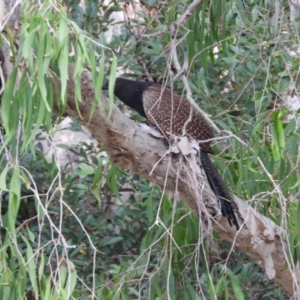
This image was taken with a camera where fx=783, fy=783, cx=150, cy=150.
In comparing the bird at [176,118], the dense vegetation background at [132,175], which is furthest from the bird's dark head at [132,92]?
the dense vegetation background at [132,175]

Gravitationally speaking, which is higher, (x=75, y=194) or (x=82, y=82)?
(x=82, y=82)

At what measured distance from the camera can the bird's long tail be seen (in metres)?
2.53

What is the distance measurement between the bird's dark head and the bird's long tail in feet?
2.19

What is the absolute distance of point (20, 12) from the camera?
6.24 feet

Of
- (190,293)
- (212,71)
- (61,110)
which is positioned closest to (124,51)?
(212,71)

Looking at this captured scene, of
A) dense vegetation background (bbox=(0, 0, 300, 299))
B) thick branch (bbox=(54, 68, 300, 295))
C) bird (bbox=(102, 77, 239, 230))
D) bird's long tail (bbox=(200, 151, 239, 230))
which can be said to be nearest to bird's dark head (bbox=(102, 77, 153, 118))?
bird (bbox=(102, 77, 239, 230))

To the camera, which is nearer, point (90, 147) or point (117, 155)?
point (117, 155)

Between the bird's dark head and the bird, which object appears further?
the bird's dark head

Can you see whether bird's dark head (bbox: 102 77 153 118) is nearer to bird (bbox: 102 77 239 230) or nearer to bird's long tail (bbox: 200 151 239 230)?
bird (bbox: 102 77 239 230)

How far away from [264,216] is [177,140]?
0.62m

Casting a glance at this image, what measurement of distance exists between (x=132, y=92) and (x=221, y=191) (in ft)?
2.93

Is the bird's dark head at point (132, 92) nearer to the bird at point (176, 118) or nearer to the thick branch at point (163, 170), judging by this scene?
the bird at point (176, 118)

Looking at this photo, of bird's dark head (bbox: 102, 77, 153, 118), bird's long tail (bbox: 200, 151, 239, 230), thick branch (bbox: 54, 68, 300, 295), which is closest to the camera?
thick branch (bbox: 54, 68, 300, 295)

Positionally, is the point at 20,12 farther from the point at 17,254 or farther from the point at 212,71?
the point at 212,71
